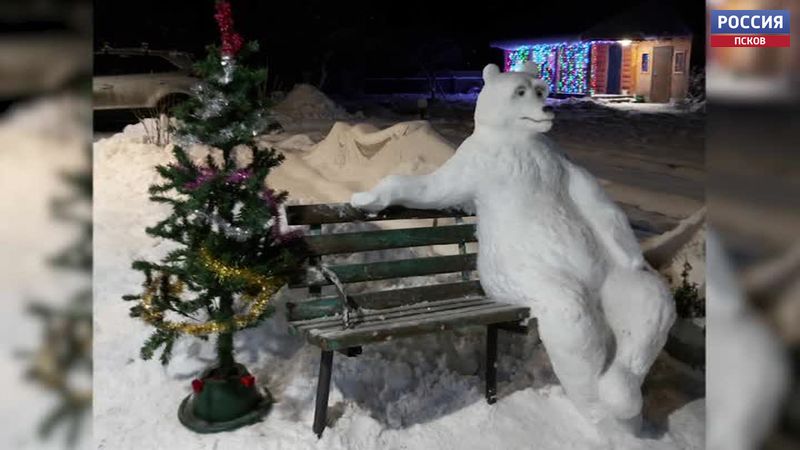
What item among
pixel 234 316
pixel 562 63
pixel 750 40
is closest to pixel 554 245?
pixel 750 40

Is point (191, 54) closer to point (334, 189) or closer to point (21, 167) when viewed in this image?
point (334, 189)

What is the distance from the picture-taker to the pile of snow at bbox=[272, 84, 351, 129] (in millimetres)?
9445

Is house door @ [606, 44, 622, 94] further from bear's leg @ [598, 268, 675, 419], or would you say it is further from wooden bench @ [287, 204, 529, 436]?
bear's leg @ [598, 268, 675, 419]

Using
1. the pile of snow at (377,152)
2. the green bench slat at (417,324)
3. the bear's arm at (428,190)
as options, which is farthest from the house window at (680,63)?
the green bench slat at (417,324)

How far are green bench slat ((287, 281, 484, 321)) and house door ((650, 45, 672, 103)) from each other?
10.5ft

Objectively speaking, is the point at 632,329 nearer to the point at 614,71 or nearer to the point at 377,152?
the point at 377,152

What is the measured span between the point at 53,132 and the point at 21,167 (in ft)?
0.34

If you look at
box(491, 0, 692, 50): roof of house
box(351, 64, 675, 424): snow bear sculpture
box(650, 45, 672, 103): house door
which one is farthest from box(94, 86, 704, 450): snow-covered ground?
box(650, 45, 672, 103): house door

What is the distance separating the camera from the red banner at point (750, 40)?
7.64ft

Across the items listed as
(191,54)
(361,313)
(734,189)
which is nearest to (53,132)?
(361,313)

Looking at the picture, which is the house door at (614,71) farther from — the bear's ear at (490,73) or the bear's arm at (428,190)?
the bear's arm at (428,190)

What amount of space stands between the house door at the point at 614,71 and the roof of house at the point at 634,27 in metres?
0.16

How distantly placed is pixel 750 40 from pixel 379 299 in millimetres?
1566

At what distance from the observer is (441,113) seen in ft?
25.9
